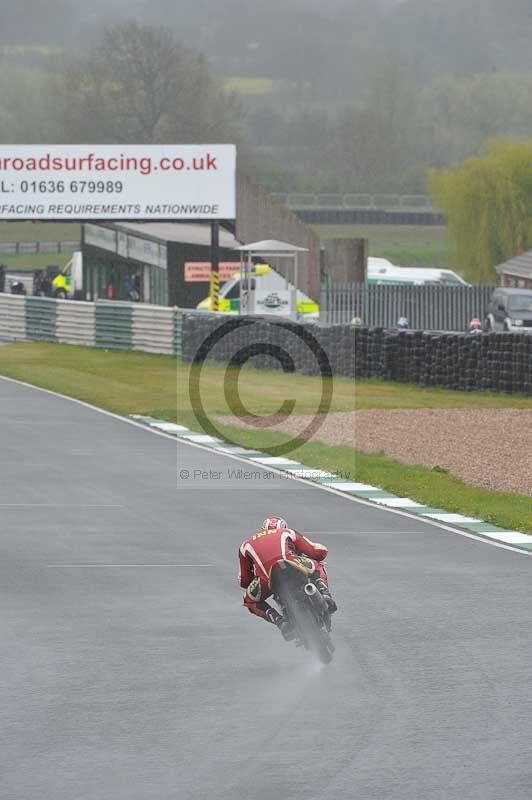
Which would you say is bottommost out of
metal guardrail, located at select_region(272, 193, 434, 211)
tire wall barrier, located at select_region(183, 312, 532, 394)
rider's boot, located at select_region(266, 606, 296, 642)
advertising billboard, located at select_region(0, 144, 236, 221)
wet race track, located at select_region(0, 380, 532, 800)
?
wet race track, located at select_region(0, 380, 532, 800)

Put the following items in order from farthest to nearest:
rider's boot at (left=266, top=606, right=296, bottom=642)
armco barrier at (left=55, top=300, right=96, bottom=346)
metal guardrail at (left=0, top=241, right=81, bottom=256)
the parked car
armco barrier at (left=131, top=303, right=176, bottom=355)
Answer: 1. metal guardrail at (left=0, top=241, right=81, bottom=256)
2. the parked car
3. armco barrier at (left=55, top=300, right=96, bottom=346)
4. armco barrier at (left=131, top=303, right=176, bottom=355)
5. rider's boot at (left=266, top=606, right=296, bottom=642)

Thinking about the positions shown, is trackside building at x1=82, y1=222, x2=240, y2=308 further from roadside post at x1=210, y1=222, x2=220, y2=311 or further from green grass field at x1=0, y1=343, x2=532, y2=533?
green grass field at x1=0, y1=343, x2=532, y2=533

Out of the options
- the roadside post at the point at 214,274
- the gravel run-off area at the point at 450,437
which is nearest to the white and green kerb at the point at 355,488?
the gravel run-off area at the point at 450,437

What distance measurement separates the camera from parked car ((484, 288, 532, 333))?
47938 millimetres

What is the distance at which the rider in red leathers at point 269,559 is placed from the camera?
1046cm

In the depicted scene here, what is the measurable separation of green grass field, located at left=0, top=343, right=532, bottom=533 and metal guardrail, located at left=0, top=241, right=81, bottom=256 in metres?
69.3

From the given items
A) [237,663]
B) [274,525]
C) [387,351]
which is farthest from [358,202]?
[237,663]

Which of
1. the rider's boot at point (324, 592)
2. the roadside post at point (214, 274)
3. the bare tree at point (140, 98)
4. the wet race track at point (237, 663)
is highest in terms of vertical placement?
the bare tree at point (140, 98)

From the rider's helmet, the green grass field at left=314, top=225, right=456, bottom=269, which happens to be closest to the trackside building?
the green grass field at left=314, top=225, right=456, bottom=269

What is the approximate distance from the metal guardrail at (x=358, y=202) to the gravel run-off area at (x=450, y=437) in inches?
3540

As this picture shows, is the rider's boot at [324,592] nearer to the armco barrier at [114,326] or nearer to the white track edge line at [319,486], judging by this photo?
the white track edge line at [319,486]

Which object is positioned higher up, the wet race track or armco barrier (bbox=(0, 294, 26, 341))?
armco barrier (bbox=(0, 294, 26, 341))

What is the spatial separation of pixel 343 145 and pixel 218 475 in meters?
145

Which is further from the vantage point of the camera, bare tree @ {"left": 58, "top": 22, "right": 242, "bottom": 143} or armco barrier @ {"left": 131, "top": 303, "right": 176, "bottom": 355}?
bare tree @ {"left": 58, "top": 22, "right": 242, "bottom": 143}
